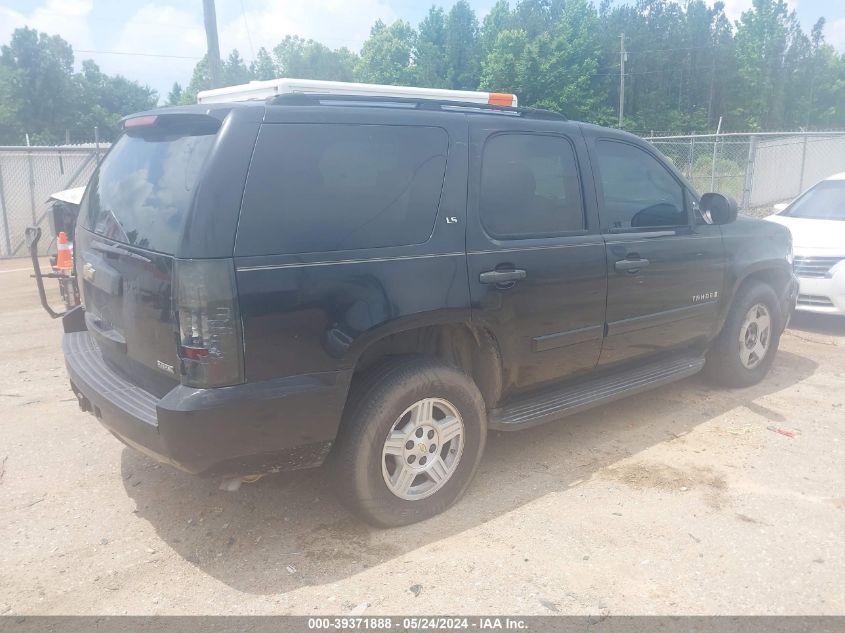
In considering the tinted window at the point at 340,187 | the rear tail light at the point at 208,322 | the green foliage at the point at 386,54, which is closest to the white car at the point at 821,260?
the tinted window at the point at 340,187

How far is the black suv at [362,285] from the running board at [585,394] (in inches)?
0.6

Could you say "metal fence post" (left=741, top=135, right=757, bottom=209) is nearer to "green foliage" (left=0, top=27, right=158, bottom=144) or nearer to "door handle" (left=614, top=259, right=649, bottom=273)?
"door handle" (left=614, top=259, right=649, bottom=273)

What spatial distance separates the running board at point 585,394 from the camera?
368 centimetres

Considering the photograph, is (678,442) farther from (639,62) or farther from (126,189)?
(639,62)

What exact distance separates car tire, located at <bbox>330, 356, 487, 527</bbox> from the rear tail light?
0.68 metres

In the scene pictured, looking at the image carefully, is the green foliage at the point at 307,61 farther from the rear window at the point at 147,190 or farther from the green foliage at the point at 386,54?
the rear window at the point at 147,190

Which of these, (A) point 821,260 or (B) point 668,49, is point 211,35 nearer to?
(A) point 821,260

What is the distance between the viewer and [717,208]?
4754 mm

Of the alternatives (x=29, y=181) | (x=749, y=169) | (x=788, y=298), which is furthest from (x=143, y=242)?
(x=749, y=169)

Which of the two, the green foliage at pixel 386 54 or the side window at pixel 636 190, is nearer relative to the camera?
the side window at pixel 636 190

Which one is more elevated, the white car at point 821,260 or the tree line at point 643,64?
the tree line at point 643,64

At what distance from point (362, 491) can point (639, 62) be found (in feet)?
210

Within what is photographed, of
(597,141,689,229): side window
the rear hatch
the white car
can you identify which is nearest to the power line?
the white car

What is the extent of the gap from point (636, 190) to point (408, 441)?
2.30 metres
